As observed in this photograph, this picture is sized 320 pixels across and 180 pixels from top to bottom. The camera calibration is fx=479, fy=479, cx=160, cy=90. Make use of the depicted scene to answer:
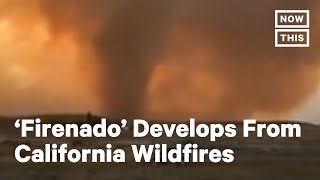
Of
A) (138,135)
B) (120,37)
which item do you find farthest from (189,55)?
(138,135)

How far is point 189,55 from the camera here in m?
2.47

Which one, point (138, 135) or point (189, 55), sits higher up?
point (189, 55)

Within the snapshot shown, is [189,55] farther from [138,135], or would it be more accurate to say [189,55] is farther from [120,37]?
[138,135]

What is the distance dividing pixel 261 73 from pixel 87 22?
92 cm

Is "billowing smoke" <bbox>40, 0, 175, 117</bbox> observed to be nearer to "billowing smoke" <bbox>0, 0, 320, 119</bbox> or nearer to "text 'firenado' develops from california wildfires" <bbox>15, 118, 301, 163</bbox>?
"billowing smoke" <bbox>0, 0, 320, 119</bbox>

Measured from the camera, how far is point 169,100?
244cm

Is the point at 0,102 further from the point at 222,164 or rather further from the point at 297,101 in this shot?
the point at 297,101

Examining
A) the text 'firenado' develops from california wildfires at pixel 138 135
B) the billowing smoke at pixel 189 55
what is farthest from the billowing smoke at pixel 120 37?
the text 'firenado' develops from california wildfires at pixel 138 135

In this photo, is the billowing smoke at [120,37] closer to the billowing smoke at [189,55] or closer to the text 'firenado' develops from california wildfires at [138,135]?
the billowing smoke at [189,55]

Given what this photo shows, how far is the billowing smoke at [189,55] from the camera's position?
2.43 meters

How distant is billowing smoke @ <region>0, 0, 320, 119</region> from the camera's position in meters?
2.43

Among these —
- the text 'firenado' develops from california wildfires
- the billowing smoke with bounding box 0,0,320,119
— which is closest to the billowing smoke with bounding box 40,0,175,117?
the billowing smoke with bounding box 0,0,320,119

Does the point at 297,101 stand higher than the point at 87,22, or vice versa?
the point at 87,22

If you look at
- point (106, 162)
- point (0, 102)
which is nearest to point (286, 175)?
point (106, 162)
